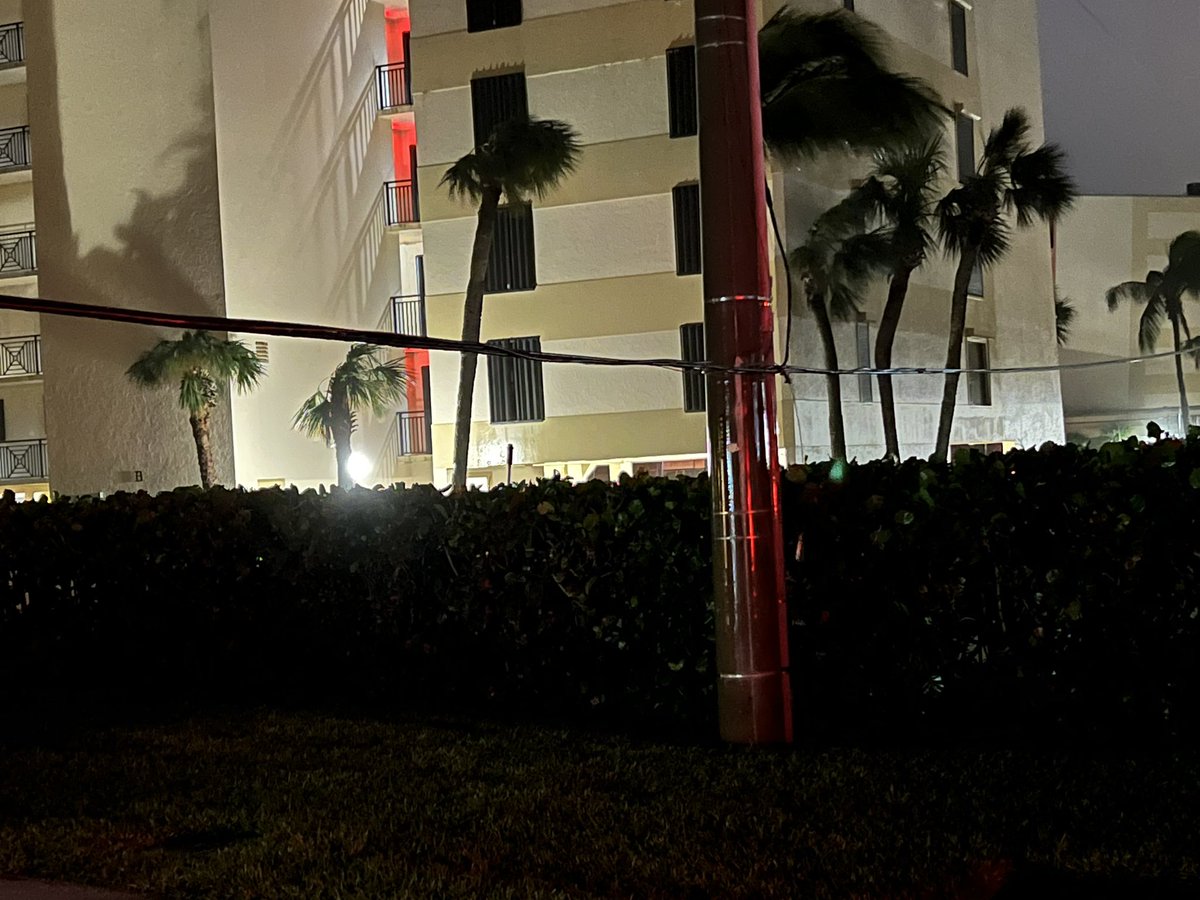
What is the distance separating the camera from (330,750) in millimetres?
8328

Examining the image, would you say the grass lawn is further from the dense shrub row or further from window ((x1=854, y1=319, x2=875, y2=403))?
window ((x1=854, y1=319, x2=875, y2=403))

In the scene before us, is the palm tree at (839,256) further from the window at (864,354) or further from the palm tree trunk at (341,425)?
the palm tree trunk at (341,425)

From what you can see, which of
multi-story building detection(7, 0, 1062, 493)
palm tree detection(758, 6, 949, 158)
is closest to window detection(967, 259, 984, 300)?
multi-story building detection(7, 0, 1062, 493)

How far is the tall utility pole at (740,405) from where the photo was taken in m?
7.66

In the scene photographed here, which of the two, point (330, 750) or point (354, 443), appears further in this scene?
point (354, 443)

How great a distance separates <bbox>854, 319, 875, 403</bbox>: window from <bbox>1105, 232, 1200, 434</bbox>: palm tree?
1875 cm

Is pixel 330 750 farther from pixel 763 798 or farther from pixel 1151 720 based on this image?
pixel 1151 720

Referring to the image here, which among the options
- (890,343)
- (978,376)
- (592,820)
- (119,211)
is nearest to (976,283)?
(978,376)

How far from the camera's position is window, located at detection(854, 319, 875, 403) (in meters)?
27.1

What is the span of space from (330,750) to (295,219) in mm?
23550

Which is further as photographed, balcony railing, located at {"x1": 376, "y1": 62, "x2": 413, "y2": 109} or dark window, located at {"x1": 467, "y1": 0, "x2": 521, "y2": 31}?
balcony railing, located at {"x1": 376, "y1": 62, "x2": 413, "y2": 109}

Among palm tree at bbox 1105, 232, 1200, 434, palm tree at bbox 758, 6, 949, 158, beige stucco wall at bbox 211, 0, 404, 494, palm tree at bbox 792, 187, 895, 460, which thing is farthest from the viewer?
palm tree at bbox 1105, 232, 1200, 434

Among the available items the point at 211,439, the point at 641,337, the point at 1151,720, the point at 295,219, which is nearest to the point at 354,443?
the point at 211,439

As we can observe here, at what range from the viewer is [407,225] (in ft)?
103
